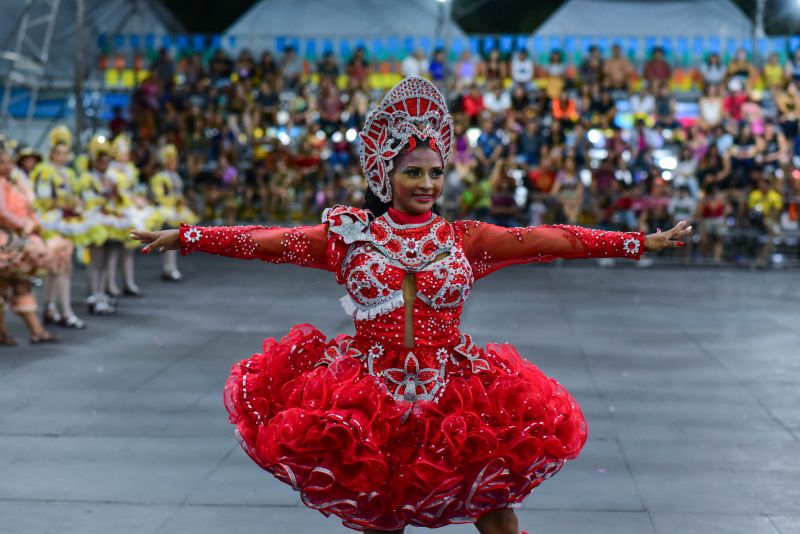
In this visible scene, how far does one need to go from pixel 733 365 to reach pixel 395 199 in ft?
21.9

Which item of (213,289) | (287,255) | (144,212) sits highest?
(287,255)

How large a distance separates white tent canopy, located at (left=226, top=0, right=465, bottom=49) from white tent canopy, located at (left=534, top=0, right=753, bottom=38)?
2.68m

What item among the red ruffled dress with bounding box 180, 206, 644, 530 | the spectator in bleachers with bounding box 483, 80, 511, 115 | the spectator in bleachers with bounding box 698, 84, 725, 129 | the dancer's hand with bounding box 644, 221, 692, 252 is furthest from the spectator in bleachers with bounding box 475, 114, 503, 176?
the red ruffled dress with bounding box 180, 206, 644, 530

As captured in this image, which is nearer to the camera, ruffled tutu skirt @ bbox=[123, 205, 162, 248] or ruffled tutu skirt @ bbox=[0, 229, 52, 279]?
ruffled tutu skirt @ bbox=[0, 229, 52, 279]

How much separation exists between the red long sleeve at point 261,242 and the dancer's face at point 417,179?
337 mm

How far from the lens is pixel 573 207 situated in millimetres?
20281

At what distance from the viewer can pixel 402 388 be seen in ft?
13.4

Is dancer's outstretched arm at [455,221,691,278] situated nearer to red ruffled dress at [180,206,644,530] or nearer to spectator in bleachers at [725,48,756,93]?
red ruffled dress at [180,206,644,530]

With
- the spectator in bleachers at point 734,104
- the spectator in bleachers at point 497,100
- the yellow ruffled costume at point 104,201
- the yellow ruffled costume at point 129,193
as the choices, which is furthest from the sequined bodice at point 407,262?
the spectator in bleachers at point 734,104

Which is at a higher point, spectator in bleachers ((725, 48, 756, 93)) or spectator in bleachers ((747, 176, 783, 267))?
spectator in bleachers ((725, 48, 756, 93))

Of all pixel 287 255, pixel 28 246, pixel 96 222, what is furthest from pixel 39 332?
pixel 287 255

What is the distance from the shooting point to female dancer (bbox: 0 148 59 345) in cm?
1033

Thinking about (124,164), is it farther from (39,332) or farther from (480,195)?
(480,195)

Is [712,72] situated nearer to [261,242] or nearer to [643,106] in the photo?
[643,106]
